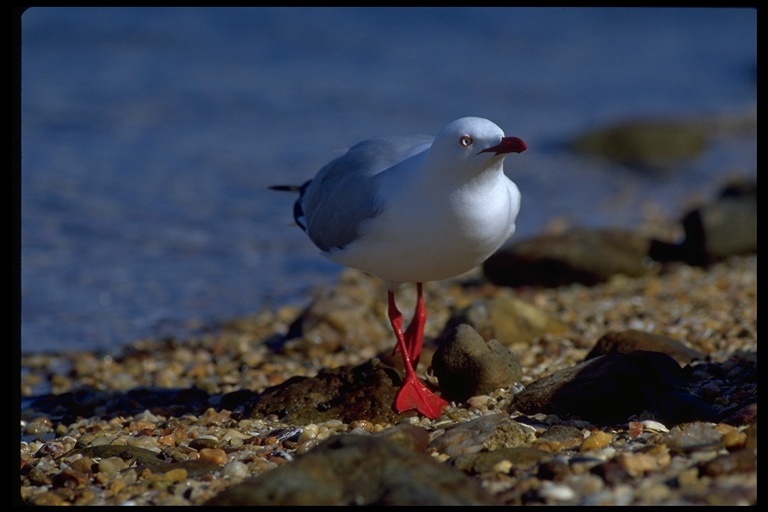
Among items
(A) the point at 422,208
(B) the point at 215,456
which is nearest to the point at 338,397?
(B) the point at 215,456

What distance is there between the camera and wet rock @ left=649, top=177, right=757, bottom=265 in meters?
7.77

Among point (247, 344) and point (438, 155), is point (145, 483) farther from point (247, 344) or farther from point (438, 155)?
point (247, 344)

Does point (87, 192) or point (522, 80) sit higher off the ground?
point (522, 80)

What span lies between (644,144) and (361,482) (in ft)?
35.1

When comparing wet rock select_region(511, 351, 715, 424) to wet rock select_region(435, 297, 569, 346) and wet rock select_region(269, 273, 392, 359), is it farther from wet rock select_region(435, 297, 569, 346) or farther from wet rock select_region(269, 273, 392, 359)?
wet rock select_region(269, 273, 392, 359)

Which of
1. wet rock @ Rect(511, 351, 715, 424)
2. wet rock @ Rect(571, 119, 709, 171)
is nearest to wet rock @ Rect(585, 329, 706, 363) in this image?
wet rock @ Rect(511, 351, 715, 424)

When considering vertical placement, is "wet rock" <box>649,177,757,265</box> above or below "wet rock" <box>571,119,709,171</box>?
below

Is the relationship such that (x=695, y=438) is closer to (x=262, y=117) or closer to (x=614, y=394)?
(x=614, y=394)

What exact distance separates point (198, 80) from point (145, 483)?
1209 cm

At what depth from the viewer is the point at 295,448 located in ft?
13.8

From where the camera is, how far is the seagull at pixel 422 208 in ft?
14.1

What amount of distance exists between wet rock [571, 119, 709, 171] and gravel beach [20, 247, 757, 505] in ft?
17.6

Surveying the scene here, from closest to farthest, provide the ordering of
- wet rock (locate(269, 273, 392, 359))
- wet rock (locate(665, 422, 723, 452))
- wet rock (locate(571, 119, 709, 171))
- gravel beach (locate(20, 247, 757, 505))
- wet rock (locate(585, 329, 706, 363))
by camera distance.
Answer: gravel beach (locate(20, 247, 757, 505)), wet rock (locate(665, 422, 723, 452)), wet rock (locate(585, 329, 706, 363)), wet rock (locate(269, 273, 392, 359)), wet rock (locate(571, 119, 709, 171))
